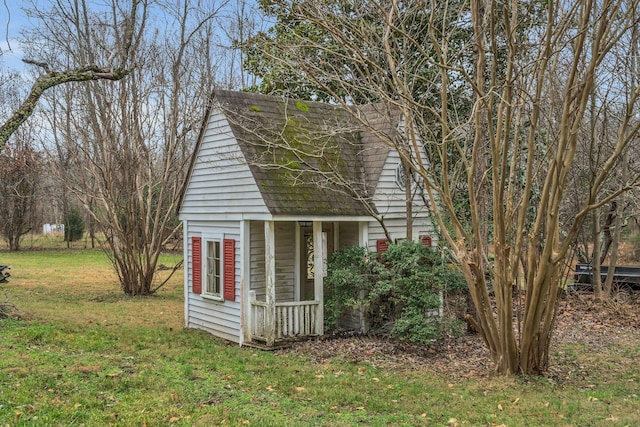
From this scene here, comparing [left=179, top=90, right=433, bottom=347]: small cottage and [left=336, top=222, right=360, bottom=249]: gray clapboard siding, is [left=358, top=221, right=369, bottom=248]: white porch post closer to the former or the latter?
[left=179, top=90, right=433, bottom=347]: small cottage

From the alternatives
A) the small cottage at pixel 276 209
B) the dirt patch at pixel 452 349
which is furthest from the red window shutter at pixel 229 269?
the dirt patch at pixel 452 349

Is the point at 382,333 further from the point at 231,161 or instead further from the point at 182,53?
the point at 182,53

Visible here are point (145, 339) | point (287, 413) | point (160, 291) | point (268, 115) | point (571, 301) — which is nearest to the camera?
point (287, 413)

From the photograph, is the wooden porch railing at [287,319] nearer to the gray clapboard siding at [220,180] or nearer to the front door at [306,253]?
the front door at [306,253]

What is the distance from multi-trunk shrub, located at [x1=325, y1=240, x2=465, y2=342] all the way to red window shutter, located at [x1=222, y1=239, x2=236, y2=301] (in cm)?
191

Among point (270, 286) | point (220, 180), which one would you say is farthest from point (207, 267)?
point (270, 286)

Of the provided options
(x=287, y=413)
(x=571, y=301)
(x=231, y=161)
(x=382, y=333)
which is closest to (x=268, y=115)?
(x=231, y=161)

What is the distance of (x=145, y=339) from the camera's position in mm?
11211

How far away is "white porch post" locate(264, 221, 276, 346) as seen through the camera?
10.8 metres

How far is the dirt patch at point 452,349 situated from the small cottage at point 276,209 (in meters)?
0.83

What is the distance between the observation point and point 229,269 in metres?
11.9

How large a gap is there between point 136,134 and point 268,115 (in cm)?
783

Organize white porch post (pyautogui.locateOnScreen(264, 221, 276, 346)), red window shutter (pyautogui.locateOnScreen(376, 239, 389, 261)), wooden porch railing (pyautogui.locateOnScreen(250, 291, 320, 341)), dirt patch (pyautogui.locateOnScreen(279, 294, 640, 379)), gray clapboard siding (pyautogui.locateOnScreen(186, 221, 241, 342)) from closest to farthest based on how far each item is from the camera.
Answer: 1. dirt patch (pyautogui.locateOnScreen(279, 294, 640, 379))
2. white porch post (pyautogui.locateOnScreen(264, 221, 276, 346))
3. wooden porch railing (pyautogui.locateOnScreen(250, 291, 320, 341))
4. gray clapboard siding (pyautogui.locateOnScreen(186, 221, 241, 342))
5. red window shutter (pyautogui.locateOnScreen(376, 239, 389, 261))

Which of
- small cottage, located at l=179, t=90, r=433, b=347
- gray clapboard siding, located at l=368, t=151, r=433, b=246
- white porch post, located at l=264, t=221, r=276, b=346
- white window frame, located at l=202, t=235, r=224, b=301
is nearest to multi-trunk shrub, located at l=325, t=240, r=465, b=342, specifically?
small cottage, located at l=179, t=90, r=433, b=347
